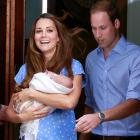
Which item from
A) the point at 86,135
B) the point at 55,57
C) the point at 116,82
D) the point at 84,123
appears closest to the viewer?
the point at 84,123

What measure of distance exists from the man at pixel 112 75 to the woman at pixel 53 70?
250mm

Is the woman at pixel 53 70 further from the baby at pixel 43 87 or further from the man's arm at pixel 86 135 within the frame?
the man's arm at pixel 86 135

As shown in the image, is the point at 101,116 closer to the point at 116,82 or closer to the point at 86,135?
the point at 116,82

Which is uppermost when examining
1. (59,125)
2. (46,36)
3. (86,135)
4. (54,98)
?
(46,36)

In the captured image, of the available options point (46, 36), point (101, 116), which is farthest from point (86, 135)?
point (46, 36)

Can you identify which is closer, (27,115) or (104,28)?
(27,115)

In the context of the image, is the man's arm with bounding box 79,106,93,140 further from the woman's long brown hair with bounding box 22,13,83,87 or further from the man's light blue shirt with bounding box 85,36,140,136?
the woman's long brown hair with bounding box 22,13,83,87

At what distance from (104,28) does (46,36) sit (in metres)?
0.41

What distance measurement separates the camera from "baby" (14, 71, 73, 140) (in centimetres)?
218

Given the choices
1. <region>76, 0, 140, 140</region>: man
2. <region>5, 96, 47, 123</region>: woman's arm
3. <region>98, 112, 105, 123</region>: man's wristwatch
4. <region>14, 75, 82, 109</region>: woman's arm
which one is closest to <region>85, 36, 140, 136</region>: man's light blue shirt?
<region>76, 0, 140, 140</region>: man

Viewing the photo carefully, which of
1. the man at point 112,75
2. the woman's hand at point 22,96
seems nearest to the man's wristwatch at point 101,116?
the man at point 112,75

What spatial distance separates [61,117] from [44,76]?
0.26 metres

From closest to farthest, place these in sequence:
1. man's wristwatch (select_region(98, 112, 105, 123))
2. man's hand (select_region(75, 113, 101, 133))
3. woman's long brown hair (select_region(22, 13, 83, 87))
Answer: man's hand (select_region(75, 113, 101, 133)) < man's wristwatch (select_region(98, 112, 105, 123)) < woman's long brown hair (select_region(22, 13, 83, 87))

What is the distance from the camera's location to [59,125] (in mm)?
2264
